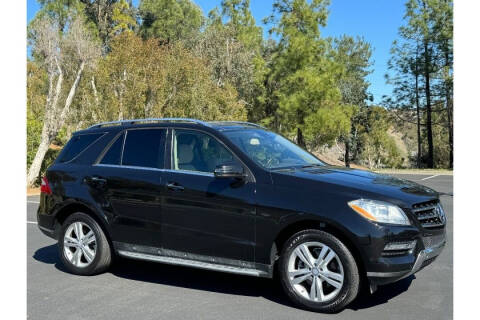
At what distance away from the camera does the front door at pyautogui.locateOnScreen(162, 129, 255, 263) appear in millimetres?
5152

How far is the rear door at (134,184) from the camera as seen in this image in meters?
5.73

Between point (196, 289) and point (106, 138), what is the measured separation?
2271mm

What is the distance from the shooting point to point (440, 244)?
16.4 feet

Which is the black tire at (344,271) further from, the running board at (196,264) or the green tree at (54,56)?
the green tree at (54,56)

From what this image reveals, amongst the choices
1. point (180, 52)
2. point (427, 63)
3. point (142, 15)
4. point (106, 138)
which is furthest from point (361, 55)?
point (106, 138)

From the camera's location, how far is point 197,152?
5711mm

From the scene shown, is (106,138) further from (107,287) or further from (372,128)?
(372,128)

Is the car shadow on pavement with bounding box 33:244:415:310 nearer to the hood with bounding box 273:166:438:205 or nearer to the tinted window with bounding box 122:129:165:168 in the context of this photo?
the hood with bounding box 273:166:438:205

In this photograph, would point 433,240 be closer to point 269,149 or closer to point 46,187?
point 269,149

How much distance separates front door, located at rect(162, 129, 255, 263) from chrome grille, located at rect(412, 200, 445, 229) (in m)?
1.57

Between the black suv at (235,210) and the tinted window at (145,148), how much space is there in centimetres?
1

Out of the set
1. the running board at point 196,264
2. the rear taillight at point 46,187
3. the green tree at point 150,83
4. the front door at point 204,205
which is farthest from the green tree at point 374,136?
the running board at point 196,264

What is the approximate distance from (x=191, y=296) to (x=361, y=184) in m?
2.11

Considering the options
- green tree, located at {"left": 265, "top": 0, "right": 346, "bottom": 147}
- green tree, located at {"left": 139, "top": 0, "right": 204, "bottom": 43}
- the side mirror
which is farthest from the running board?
green tree, located at {"left": 139, "top": 0, "right": 204, "bottom": 43}
